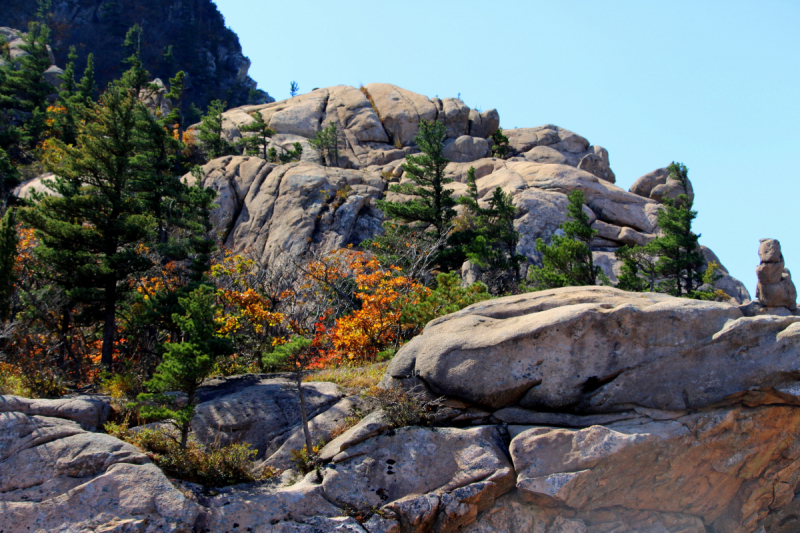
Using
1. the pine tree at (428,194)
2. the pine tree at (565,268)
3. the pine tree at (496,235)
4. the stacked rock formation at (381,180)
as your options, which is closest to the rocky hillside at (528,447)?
the pine tree at (565,268)

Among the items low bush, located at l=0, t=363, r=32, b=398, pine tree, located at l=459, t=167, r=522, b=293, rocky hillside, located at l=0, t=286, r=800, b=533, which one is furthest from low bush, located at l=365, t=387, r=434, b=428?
pine tree, located at l=459, t=167, r=522, b=293

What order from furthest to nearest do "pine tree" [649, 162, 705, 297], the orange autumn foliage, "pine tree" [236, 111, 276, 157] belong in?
"pine tree" [236, 111, 276, 157], "pine tree" [649, 162, 705, 297], the orange autumn foliage

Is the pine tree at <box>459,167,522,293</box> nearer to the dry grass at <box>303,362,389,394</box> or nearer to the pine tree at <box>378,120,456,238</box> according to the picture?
the pine tree at <box>378,120,456,238</box>

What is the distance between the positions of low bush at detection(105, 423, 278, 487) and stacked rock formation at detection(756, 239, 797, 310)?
11270mm

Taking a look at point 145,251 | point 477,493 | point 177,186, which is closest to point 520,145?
point 177,186

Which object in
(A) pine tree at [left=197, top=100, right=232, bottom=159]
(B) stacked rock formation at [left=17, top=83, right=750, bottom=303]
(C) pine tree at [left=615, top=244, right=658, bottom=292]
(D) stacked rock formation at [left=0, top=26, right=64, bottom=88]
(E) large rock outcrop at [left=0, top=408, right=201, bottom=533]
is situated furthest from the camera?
(D) stacked rock formation at [left=0, top=26, right=64, bottom=88]

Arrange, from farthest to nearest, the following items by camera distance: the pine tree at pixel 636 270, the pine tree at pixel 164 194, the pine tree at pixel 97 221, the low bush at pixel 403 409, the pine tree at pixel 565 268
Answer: the pine tree at pixel 164 194, the pine tree at pixel 636 270, the pine tree at pixel 565 268, the pine tree at pixel 97 221, the low bush at pixel 403 409

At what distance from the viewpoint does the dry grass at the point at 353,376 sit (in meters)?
12.6

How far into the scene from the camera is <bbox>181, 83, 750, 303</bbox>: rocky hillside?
101 feet

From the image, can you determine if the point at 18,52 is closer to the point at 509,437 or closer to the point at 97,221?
the point at 97,221

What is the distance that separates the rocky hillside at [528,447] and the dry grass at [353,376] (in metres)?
1.29

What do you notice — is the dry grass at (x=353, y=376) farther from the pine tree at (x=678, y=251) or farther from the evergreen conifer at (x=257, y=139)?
the evergreen conifer at (x=257, y=139)

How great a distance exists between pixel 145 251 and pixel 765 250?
2138 centimetres

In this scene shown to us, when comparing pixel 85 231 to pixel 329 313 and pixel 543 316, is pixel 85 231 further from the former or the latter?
pixel 543 316
